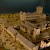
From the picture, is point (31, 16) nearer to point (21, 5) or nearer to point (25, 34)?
point (25, 34)

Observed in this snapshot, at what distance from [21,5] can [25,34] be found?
6.35 meters

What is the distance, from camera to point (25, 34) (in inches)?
362

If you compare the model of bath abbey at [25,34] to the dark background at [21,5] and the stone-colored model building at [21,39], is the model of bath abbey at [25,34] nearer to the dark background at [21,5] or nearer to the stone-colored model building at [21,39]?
the stone-colored model building at [21,39]

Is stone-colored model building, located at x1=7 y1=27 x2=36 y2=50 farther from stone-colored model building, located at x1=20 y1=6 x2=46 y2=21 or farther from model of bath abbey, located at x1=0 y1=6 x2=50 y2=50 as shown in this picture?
stone-colored model building, located at x1=20 y1=6 x2=46 y2=21

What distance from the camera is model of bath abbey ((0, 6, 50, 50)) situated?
26.3 feet

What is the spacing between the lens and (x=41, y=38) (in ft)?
28.7

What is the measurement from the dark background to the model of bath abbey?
3.07 metres

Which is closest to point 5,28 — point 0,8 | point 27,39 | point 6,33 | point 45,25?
point 6,33

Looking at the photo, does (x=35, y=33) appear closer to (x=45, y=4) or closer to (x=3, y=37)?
(x=3, y=37)

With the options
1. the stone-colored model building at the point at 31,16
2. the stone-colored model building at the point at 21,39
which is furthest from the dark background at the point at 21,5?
the stone-colored model building at the point at 21,39

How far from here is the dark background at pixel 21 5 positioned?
14.3 metres

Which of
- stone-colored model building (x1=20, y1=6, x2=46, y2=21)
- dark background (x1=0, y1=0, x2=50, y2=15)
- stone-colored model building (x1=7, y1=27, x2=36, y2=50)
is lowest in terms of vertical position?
stone-colored model building (x1=7, y1=27, x2=36, y2=50)

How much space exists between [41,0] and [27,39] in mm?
7162

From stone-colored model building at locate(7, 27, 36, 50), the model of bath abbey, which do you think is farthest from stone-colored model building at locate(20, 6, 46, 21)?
stone-colored model building at locate(7, 27, 36, 50)
